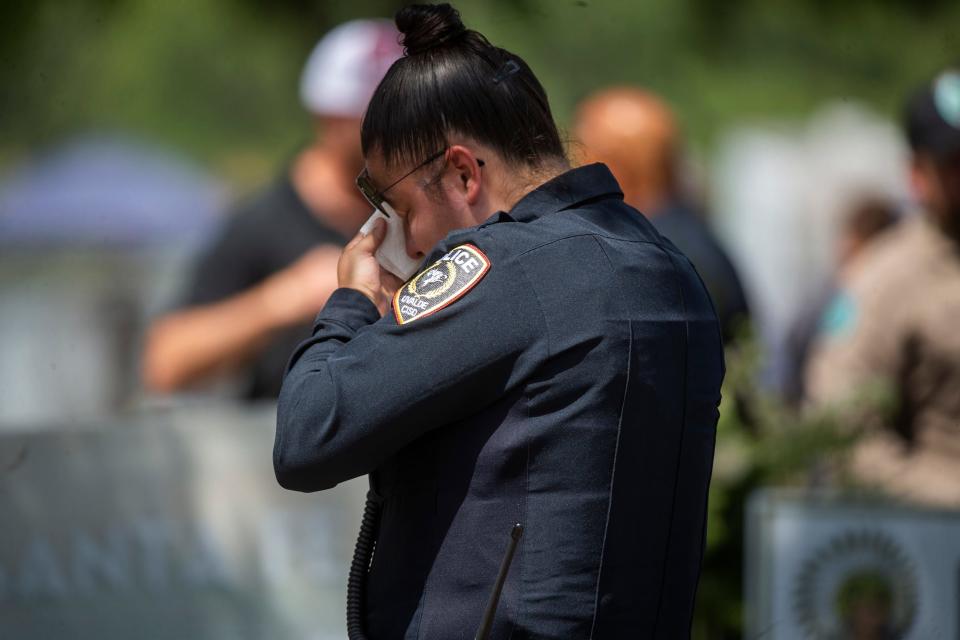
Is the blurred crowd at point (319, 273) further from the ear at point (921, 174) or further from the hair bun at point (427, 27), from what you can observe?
the hair bun at point (427, 27)

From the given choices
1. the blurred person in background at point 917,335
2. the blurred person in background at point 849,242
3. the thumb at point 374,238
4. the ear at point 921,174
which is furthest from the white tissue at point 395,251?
the blurred person in background at point 849,242

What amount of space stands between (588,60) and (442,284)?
17.9 ft

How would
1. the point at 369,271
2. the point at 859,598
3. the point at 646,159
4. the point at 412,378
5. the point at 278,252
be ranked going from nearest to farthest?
1. the point at 412,378
2. the point at 369,271
3. the point at 859,598
4. the point at 278,252
5. the point at 646,159

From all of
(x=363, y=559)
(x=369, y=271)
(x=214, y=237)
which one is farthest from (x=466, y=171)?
(x=214, y=237)

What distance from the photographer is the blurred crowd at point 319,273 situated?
3.96 metres

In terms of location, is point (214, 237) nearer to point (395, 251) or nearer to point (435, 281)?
point (395, 251)

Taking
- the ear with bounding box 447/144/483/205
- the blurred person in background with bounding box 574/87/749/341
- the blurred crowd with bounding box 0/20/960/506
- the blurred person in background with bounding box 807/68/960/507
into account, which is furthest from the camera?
the blurred person in background with bounding box 574/87/749/341

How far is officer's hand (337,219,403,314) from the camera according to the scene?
1910 mm

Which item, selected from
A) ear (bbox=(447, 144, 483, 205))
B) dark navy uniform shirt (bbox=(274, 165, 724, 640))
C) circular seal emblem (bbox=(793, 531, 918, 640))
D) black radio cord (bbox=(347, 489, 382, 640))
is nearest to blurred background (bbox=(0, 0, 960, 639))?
circular seal emblem (bbox=(793, 531, 918, 640))

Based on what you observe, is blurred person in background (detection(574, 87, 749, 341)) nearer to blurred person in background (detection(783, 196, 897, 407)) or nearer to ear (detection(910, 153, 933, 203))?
ear (detection(910, 153, 933, 203))

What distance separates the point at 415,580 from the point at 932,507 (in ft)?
7.27

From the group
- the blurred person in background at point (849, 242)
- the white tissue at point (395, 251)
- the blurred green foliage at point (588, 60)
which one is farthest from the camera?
the blurred person in background at point (849, 242)

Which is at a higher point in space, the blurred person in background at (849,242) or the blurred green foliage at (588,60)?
Result: the blurred green foliage at (588,60)

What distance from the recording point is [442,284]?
5.68 feet
